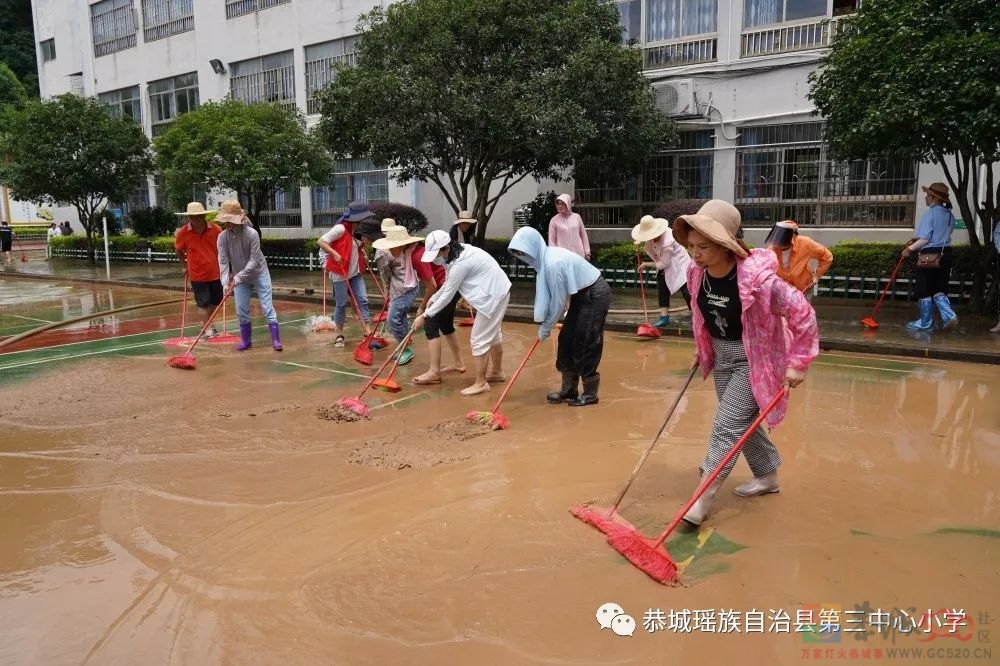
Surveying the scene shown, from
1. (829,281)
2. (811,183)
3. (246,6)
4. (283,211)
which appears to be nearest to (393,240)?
(829,281)

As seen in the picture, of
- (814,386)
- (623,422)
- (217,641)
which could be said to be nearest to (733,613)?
(217,641)

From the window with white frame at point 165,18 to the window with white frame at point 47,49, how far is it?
7.55 m

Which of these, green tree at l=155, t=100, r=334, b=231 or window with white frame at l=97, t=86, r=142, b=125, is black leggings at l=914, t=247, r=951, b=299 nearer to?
green tree at l=155, t=100, r=334, b=231

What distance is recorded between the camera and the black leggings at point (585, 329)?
645cm

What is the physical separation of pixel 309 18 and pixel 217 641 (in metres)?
22.0

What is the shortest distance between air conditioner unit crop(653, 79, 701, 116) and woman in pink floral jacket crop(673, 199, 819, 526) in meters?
12.2

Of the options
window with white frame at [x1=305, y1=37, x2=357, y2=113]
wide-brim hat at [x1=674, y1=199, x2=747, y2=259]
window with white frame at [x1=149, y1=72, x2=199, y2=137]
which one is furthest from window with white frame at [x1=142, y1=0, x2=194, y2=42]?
wide-brim hat at [x1=674, y1=199, x2=747, y2=259]

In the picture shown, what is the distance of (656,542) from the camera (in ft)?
12.0

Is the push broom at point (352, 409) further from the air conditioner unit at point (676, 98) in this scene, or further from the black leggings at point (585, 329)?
the air conditioner unit at point (676, 98)

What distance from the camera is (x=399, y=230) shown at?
7902 mm

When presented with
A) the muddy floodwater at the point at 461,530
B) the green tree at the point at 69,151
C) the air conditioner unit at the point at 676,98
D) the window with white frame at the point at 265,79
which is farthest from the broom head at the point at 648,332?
the green tree at the point at 69,151

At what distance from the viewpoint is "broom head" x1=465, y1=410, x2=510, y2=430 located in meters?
5.85

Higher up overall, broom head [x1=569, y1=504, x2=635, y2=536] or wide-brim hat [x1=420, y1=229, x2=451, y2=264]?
wide-brim hat [x1=420, y1=229, x2=451, y2=264]

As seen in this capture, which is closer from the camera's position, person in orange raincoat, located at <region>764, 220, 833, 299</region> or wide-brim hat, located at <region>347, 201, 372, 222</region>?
person in orange raincoat, located at <region>764, 220, 833, 299</region>
